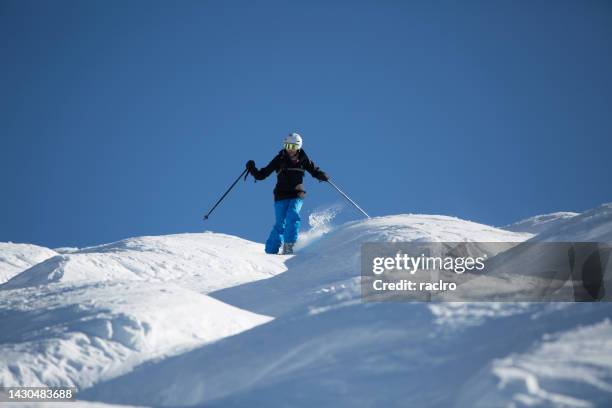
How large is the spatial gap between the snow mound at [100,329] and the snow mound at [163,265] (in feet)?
6.94

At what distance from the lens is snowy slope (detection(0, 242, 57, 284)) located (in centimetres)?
1211

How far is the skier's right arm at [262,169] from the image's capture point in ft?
36.3

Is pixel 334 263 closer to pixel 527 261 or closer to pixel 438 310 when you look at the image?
pixel 527 261

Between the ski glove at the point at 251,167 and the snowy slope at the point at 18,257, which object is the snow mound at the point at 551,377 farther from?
the snowy slope at the point at 18,257

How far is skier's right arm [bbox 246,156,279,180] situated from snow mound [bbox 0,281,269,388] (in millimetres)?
5254

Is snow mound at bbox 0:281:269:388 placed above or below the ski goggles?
below

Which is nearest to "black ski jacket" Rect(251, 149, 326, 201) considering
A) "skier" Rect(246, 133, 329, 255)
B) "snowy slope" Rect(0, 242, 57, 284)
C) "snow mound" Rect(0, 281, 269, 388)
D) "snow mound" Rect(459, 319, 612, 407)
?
"skier" Rect(246, 133, 329, 255)

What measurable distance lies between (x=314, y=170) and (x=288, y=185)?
66 cm

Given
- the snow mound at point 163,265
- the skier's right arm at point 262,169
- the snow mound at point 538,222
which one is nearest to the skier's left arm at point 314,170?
the skier's right arm at point 262,169

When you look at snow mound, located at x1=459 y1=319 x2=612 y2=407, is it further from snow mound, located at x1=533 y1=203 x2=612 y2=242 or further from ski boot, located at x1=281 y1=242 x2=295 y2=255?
ski boot, located at x1=281 y1=242 x2=295 y2=255

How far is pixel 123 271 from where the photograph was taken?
9477mm

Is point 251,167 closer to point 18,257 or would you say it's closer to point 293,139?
point 293,139

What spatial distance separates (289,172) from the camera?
1089cm

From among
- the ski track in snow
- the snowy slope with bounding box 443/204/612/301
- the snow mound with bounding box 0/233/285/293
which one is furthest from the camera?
the snow mound with bounding box 0/233/285/293
